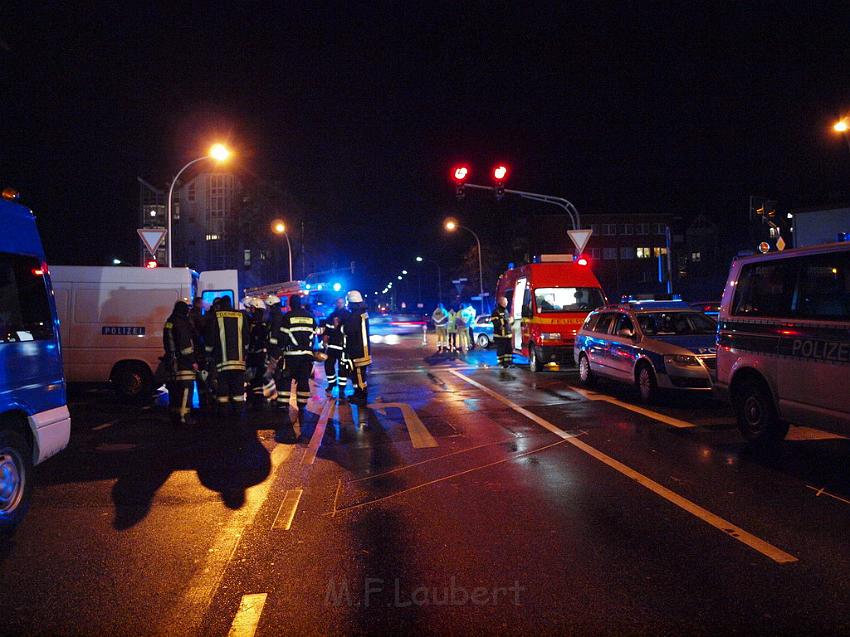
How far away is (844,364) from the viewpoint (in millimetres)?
5695

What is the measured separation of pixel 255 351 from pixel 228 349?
56.1 inches

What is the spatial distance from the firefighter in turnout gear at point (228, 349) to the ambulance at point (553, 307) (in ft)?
26.6

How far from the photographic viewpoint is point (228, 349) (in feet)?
31.4

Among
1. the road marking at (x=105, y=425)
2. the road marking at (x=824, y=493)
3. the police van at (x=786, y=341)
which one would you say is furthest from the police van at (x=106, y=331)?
the road marking at (x=824, y=493)

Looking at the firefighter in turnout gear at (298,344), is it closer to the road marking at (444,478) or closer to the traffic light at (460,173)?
the road marking at (444,478)

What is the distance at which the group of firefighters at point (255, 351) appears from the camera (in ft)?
30.9

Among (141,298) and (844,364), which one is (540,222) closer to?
(141,298)

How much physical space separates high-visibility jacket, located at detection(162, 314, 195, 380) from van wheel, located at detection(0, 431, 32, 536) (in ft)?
14.0

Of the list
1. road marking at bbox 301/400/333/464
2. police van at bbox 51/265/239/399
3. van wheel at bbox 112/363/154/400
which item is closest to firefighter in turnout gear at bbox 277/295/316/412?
road marking at bbox 301/400/333/464

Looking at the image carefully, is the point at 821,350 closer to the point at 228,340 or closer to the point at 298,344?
the point at 298,344

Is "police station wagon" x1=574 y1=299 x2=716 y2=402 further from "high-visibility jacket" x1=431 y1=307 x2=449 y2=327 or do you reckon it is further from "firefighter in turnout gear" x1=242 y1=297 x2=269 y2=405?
"high-visibility jacket" x1=431 y1=307 x2=449 y2=327

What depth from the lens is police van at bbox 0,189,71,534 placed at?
475 cm

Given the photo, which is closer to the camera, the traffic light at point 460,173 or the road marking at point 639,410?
the road marking at point 639,410

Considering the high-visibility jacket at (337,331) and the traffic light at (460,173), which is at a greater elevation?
the traffic light at (460,173)
